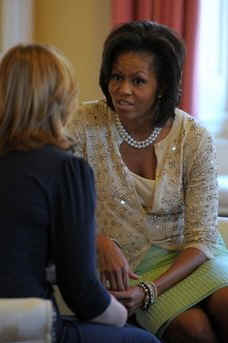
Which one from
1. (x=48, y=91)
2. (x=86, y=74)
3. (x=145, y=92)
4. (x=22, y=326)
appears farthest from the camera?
(x=86, y=74)

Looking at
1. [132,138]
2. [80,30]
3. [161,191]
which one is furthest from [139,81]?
[80,30]

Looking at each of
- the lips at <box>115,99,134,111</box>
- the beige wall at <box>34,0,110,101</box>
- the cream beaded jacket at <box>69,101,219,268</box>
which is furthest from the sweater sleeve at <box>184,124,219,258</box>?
the beige wall at <box>34,0,110,101</box>

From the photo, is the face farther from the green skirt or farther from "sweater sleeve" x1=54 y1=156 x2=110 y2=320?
"sweater sleeve" x1=54 y1=156 x2=110 y2=320

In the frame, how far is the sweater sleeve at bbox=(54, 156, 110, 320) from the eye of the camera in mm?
1121

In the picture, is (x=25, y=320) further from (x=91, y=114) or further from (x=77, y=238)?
(x=91, y=114)

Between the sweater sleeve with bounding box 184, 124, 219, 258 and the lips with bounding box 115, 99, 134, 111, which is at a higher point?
the lips with bounding box 115, 99, 134, 111

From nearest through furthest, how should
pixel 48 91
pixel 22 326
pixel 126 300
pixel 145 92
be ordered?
pixel 22 326 < pixel 48 91 < pixel 126 300 < pixel 145 92

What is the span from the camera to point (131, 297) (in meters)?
1.53

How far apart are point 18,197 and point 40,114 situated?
0.52ft

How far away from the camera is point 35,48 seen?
3.84 feet

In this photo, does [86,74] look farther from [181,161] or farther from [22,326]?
[22,326]

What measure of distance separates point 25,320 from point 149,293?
60cm

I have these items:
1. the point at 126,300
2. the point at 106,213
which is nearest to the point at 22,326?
the point at 126,300

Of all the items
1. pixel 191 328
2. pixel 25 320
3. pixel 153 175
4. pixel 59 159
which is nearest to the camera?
pixel 25 320
